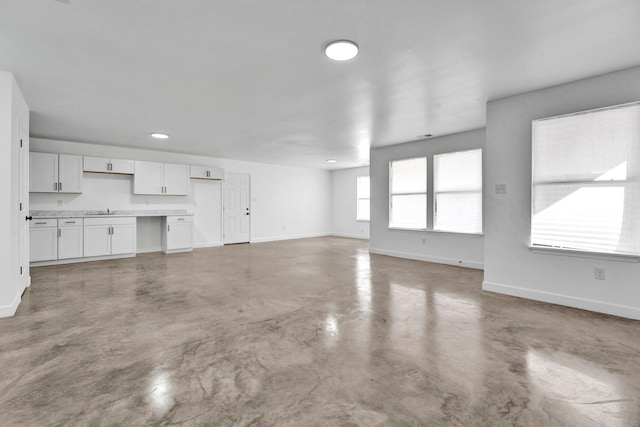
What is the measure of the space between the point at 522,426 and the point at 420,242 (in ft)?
16.0

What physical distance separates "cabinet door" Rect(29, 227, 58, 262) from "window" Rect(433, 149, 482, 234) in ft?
23.9

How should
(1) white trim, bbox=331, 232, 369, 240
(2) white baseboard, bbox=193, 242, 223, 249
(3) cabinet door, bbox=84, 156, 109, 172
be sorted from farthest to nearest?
(1) white trim, bbox=331, 232, 369, 240
(2) white baseboard, bbox=193, 242, 223, 249
(3) cabinet door, bbox=84, 156, 109, 172

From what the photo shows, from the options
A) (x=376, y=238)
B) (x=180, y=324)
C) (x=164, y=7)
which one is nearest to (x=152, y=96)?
(x=164, y=7)

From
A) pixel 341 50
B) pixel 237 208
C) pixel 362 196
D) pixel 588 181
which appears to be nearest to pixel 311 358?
pixel 341 50

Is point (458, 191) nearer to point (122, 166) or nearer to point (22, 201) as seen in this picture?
point (22, 201)

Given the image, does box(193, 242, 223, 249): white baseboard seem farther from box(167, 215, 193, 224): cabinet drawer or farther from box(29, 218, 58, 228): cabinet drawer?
box(29, 218, 58, 228): cabinet drawer

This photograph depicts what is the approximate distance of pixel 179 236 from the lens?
7359 mm

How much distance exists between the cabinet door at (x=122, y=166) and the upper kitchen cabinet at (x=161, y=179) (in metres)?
0.12

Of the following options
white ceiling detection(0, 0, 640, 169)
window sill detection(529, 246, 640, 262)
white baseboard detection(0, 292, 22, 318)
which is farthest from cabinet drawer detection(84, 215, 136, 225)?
window sill detection(529, 246, 640, 262)

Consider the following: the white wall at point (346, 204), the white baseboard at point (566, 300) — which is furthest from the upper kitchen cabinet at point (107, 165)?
the white baseboard at point (566, 300)

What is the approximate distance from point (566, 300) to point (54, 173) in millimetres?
8521

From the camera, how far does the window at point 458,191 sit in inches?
216

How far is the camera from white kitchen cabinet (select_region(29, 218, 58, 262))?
5.52m

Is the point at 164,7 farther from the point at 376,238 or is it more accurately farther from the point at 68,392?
the point at 376,238
